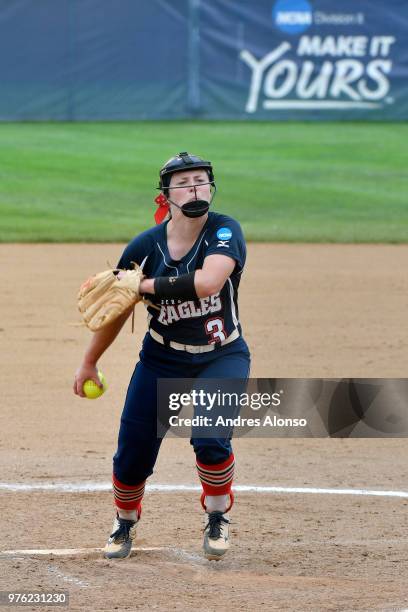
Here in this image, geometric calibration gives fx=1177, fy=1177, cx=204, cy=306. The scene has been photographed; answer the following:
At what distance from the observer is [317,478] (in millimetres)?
6461

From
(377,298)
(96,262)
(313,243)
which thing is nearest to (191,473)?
(377,298)

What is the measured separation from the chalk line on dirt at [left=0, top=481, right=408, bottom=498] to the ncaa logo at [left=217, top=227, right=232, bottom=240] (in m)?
1.78

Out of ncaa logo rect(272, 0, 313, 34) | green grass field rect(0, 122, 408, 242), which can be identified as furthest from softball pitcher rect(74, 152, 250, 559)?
ncaa logo rect(272, 0, 313, 34)

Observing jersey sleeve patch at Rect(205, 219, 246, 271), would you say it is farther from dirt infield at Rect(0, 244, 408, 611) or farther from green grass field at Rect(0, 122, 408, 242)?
green grass field at Rect(0, 122, 408, 242)

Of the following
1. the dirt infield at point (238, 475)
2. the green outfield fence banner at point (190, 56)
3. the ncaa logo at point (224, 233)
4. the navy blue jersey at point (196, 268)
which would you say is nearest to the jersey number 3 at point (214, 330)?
the navy blue jersey at point (196, 268)

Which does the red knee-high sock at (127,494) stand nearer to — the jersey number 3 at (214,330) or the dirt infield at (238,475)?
the dirt infield at (238,475)

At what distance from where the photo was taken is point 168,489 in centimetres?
624

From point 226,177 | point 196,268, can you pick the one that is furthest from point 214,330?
point 226,177

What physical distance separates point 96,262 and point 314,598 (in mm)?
8126

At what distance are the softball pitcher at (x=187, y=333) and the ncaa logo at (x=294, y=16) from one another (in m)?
18.0

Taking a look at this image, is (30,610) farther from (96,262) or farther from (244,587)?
(96,262)

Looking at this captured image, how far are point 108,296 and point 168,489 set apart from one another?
Answer: 1708 millimetres

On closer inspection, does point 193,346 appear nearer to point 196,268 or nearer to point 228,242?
point 196,268

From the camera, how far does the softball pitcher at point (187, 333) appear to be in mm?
4930
